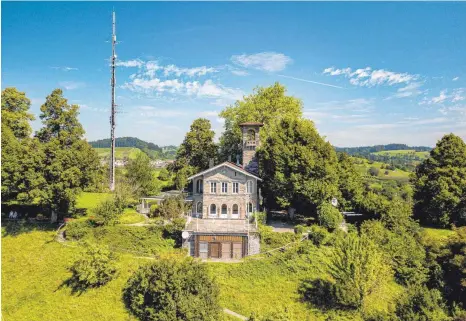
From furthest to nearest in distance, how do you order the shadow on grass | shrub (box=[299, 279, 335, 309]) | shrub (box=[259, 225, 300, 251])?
the shadow on grass < shrub (box=[259, 225, 300, 251]) < shrub (box=[299, 279, 335, 309])

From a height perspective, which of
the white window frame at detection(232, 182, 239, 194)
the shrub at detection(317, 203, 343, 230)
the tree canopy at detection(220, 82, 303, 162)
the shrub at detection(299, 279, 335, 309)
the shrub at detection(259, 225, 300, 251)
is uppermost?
the tree canopy at detection(220, 82, 303, 162)

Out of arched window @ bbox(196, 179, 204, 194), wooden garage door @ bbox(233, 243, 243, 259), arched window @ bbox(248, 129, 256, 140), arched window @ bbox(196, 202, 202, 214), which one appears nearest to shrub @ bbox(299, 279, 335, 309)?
wooden garage door @ bbox(233, 243, 243, 259)

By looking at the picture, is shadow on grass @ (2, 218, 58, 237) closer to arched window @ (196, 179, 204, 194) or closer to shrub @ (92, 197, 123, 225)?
shrub @ (92, 197, 123, 225)

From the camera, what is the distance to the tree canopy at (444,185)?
3503 cm

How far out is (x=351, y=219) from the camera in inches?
1401

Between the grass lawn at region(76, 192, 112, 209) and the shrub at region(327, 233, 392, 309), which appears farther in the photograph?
the grass lawn at region(76, 192, 112, 209)

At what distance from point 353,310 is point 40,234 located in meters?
28.6

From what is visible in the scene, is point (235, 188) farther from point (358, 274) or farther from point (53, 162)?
point (53, 162)

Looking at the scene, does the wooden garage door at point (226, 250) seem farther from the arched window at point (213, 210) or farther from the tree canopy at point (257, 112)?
the tree canopy at point (257, 112)

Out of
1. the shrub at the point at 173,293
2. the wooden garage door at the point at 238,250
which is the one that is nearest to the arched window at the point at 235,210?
the wooden garage door at the point at 238,250

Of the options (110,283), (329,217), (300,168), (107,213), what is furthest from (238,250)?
(107,213)

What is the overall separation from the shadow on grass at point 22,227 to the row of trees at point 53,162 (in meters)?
1.70

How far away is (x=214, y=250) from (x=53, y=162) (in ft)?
57.5

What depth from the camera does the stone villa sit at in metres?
28.4
